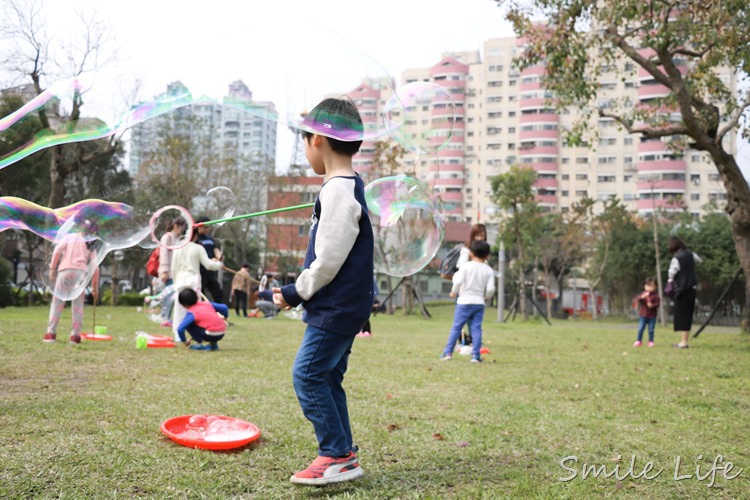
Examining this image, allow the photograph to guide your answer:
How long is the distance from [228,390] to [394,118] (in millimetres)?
2665

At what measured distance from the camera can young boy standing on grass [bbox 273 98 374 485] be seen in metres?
3.02

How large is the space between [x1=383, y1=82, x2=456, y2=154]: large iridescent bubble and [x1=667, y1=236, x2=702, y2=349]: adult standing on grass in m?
7.93

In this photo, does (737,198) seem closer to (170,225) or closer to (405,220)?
(405,220)

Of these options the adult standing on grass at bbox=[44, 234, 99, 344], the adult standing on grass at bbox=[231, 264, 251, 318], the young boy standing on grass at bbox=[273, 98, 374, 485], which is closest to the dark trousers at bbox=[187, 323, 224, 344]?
the adult standing on grass at bbox=[44, 234, 99, 344]

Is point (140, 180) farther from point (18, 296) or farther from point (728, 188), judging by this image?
point (728, 188)

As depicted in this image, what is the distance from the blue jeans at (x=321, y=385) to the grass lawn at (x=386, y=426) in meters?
0.23

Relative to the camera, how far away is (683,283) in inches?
465

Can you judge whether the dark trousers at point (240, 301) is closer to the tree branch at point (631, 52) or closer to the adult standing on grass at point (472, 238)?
the adult standing on grass at point (472, 238)

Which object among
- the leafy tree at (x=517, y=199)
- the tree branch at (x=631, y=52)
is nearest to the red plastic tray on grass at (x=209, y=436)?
the tree branch at (x=631, y=52)

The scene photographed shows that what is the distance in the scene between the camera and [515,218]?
29.7 metres

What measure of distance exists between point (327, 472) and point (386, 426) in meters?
1.33

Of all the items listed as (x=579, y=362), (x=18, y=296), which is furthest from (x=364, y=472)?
(x=18, y=296)

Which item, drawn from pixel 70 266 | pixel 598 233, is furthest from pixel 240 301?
pixel 598 233

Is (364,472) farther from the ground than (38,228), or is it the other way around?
(38,228)
